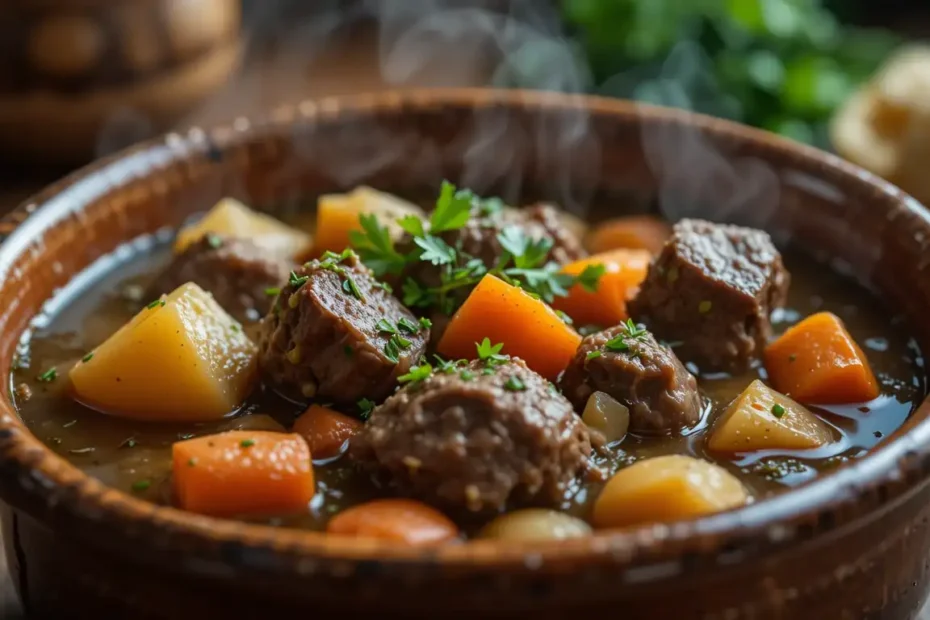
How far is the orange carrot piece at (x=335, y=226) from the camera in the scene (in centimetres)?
411

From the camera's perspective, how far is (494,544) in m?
2.31

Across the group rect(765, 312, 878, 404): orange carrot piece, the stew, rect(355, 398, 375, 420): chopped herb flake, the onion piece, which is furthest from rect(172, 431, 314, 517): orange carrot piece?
rect(765, 312, 878, 404): orange carrot piece

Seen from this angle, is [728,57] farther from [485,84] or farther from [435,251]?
[435,251]

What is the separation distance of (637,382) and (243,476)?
3.43 feet

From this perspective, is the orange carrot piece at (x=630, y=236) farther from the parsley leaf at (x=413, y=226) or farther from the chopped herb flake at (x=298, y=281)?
the chopped herb flake at (x=298, y=281)

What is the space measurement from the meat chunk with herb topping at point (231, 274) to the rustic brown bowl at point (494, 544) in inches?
18.8

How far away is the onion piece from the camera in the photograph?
123 inches

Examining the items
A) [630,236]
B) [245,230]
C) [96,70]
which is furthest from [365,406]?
[96,70]

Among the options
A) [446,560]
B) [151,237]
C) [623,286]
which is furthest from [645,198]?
[446,560]

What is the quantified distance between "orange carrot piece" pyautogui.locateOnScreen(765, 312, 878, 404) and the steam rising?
969mm

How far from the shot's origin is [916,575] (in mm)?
2947

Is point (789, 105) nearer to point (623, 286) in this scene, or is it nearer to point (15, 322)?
point (623, 286)

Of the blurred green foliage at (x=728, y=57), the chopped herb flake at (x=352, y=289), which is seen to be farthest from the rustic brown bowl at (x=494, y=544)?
the blurred green foliage at (x=728, y=57)

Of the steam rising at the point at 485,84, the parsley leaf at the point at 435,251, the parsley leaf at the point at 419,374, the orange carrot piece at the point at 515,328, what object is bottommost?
the steam rising at the point at 485,84
